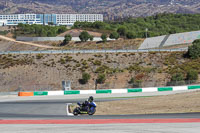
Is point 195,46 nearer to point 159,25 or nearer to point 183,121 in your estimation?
point 183,121

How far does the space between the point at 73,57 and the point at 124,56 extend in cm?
1104

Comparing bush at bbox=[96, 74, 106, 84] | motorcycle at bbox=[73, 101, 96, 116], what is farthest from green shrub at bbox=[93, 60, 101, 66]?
motorcycle at bbox=[73, 101, 96, 116]

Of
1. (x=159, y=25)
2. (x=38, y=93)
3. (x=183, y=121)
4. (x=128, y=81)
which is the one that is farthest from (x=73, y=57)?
(x=159, y=25)

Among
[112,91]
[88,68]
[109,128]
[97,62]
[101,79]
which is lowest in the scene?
[109,128]

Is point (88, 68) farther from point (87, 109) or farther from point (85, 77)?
point (87, 109)

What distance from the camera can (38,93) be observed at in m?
62.3

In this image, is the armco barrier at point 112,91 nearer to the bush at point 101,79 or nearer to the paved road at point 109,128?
the bush at point 101,79

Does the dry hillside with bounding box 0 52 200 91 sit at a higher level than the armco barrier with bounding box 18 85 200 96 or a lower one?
higher

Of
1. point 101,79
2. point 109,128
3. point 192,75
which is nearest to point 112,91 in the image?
point 101,79

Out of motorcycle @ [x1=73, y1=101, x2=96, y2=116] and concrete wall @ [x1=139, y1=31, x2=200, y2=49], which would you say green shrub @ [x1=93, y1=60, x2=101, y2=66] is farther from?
motorcycle @ [x1=73, y1=101, x2=96, y2=116]

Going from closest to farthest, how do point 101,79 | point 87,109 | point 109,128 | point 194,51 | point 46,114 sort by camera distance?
point 109,128
point 87,109
point 46,114
point 101,79
point 194,51

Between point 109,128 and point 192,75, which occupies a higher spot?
point 192,75

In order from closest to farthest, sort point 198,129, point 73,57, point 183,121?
1. point 198,129
2. point 183,121
3. point 73,57

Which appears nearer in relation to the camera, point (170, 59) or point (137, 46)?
point (170, 59)
